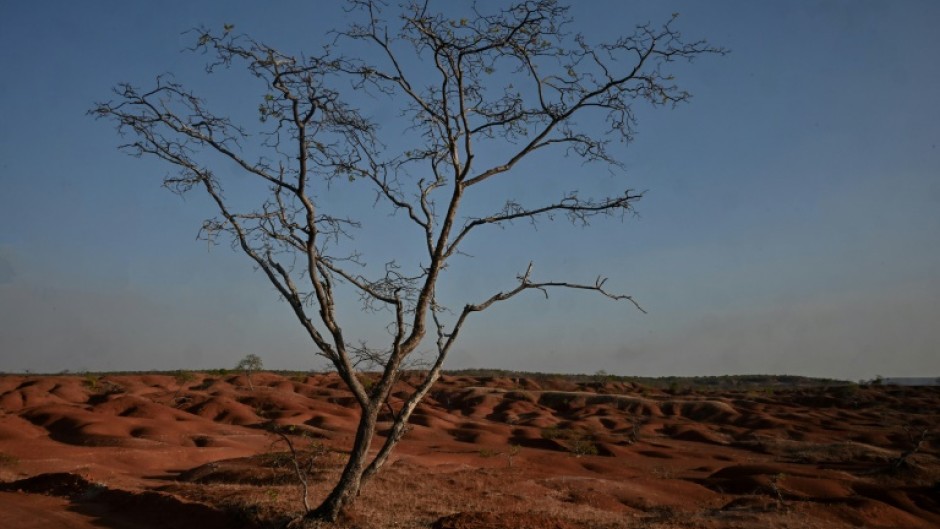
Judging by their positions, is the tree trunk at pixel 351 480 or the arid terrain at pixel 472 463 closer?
the tree trunk at pixel 351 480

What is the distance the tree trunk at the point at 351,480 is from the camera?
8695 millimetres

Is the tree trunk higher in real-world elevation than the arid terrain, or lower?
higher

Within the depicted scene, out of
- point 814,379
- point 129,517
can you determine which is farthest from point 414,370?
point 814,379

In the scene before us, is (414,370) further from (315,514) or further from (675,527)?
(675,527)

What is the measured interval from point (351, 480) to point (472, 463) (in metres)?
15.5

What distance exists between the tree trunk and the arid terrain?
24cm

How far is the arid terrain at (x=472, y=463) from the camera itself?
37.1ft

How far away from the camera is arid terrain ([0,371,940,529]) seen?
37.1 feet

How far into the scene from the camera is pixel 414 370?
31.2ft

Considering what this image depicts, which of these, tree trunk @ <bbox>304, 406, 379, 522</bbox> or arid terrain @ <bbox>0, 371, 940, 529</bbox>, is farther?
arid terrain @ <bbox>0, 371, 940, 529</bbox>

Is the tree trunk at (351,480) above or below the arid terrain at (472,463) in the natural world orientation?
above

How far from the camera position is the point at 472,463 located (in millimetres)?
23672

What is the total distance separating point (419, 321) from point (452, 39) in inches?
159

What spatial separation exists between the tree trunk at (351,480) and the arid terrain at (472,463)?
24cm
